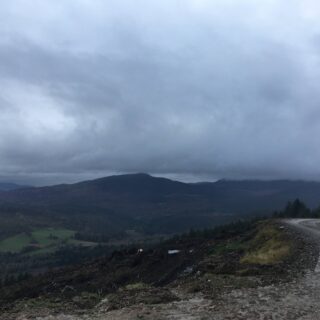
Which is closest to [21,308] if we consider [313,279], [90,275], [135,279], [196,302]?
[196,302]

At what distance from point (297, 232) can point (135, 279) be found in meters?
14.8

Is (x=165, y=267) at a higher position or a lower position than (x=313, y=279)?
lower

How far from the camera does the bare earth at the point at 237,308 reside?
15.3 meters

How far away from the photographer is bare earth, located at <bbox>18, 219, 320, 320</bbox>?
15.3 m

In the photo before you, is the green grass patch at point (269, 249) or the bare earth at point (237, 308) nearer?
the bare earth at point (237, 308)

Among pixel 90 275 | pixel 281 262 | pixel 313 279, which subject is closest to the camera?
pixel 313 279

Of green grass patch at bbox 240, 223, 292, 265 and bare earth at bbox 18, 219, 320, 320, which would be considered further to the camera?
green grass patch at bbox 240, 223, 292, 265

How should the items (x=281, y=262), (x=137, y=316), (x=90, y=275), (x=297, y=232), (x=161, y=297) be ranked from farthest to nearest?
(x=90, y=275)
(x=297, y=232)
(x=281, y=262)
(x=161, y=297)
(x=137, y=316)

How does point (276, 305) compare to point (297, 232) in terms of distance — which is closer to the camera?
point (276, 305)

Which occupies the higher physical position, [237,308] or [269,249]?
[269,249]

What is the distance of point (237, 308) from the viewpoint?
16.1 metres

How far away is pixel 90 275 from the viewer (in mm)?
53000

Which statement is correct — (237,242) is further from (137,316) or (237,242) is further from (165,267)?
(137,316)

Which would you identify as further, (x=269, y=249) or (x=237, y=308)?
(x=269, y=249)
